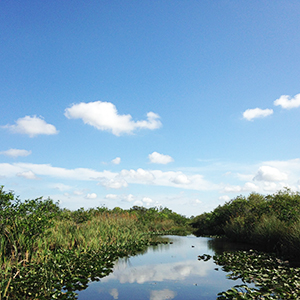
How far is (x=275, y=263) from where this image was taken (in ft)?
30.9

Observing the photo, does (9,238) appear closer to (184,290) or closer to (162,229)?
(184,290)

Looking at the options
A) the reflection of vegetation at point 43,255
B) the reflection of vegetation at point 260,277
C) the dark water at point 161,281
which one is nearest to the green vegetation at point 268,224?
the reflection of vegetation at point 260,277

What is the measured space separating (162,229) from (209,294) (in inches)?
803

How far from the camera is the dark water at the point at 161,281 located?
20.7ft

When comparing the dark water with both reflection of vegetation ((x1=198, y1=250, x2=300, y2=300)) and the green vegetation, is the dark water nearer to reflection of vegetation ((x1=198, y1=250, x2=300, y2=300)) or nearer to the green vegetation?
reflection of vegetation ((x1=198, y1=250, x2=300, y2=300))

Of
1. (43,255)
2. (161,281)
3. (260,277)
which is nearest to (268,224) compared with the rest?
(260,277)

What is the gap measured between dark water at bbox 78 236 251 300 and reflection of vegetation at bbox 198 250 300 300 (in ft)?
1.27

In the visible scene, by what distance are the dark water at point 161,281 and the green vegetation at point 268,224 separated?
374 centimetres

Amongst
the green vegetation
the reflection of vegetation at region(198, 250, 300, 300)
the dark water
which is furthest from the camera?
the green vegetation

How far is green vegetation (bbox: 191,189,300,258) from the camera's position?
11217mm

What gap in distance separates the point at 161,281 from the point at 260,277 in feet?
9.62

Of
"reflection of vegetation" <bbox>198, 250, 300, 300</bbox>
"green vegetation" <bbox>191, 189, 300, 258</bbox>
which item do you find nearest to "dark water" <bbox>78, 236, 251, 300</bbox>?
"reflection of vegetation" <bbox>198, 250, 300, 300</bbox>

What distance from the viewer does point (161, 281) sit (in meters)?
7.44

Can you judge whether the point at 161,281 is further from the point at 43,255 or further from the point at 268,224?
the point at 268,224
